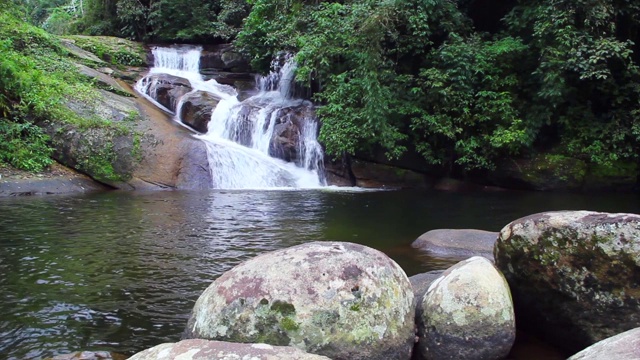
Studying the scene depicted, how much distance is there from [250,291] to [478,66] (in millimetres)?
13739

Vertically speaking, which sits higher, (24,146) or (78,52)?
(78,52)

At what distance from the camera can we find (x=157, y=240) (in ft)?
26.8

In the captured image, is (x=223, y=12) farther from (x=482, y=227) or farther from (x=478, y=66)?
(x=482, y=227)

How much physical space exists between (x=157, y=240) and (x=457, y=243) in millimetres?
4679

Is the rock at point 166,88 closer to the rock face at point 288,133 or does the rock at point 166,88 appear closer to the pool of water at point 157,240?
the rock face at point 288,133

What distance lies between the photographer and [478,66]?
51.2 ft

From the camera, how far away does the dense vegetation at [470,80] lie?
14188 mm

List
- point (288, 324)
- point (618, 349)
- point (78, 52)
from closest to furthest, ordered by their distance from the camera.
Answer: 1. point (618, 349)
2. point (288, 324)
3. point (78, 52)

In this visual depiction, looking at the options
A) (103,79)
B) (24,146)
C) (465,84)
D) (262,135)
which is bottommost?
(24,146)

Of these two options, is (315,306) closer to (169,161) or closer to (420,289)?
(420,289)

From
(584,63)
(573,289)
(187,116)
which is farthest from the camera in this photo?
(187,116)

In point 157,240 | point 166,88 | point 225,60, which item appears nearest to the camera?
point 157,240

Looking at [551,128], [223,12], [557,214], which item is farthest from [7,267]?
[223,12]

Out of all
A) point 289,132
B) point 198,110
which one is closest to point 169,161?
point 198,110
